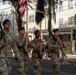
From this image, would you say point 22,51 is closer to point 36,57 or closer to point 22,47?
point 22,47

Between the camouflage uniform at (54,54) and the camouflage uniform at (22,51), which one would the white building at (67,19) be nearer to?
the camouflage uniform at (54,54)

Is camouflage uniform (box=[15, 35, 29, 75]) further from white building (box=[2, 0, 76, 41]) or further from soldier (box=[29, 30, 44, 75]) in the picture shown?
white building (box=[2, 0, 76, 41])

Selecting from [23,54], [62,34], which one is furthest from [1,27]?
[62,34]

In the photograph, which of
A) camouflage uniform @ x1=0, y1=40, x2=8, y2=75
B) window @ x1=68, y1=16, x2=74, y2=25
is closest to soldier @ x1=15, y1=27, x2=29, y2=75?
camouflage uniform @ x1=0, y1=40, x2=8, y2=75

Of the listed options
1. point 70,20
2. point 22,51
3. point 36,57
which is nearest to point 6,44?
point 22,51

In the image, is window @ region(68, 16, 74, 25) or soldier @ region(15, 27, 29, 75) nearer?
soldier @ region(15, 27, 29, 75)

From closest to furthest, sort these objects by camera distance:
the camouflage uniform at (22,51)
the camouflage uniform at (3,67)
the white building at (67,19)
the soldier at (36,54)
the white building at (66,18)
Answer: the camouflage uniform at (3,67) < the camouflage uniform at (22,51) < the soldier at (36,54) < the white building at (67,19) < the white building at (66,18)

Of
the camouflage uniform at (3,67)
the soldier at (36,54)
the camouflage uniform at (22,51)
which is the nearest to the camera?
the camouflage uniform at (3,67)

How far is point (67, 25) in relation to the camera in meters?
50.9

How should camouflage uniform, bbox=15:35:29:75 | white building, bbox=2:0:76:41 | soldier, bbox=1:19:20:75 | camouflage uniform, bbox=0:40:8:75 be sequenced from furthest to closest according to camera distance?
white building, bbox=2:0:76:41, camouflage uniform, bbox=15:35:29:75, soldier, bbox=1:19:20:75, camouflage uniform, bbox=0:40:8:75

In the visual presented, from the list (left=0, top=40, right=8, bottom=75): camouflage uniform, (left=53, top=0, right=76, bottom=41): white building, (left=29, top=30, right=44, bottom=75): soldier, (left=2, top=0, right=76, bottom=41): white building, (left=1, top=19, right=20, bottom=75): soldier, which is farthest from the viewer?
(left=2, top=0, right=76, bottom=41): white building

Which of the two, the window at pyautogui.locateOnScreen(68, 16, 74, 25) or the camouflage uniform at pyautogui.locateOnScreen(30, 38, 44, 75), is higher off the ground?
the window at pyautogui.locateOnScreen(68, 16, 74, 25)

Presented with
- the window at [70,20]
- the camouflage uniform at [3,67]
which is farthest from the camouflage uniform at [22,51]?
the window at [70,20]

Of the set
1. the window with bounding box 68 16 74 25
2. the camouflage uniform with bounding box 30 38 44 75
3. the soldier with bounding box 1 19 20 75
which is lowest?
the camouflage uniform with bounding box 30 38 44 75
